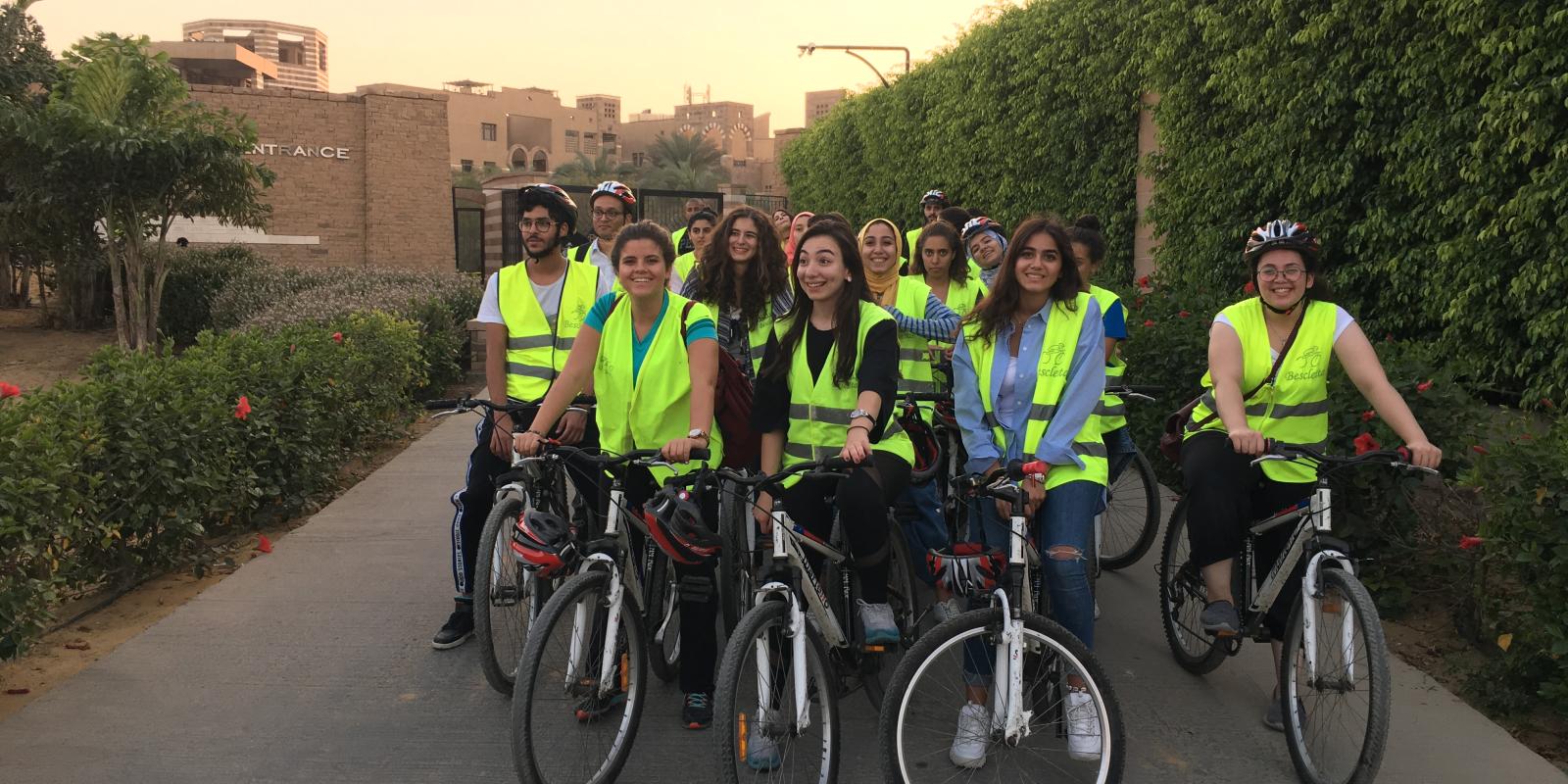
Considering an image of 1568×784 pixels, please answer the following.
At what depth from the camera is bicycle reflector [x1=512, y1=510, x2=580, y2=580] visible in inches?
158

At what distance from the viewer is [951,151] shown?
17438mm

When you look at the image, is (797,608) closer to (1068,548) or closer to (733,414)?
(1068,548)

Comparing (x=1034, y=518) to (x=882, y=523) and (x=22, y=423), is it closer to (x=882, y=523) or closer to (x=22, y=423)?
(x=882, y=523)

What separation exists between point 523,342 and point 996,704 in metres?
2.71

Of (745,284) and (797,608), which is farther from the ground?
(745,284)

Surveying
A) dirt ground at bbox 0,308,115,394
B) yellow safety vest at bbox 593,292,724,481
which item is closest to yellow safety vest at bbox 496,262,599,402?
yellow safety vest at bbox 593,292,724,481

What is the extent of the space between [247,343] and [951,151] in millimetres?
11636

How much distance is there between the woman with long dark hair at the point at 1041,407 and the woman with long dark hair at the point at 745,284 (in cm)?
84

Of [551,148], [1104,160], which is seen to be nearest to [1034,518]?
[1104,160]

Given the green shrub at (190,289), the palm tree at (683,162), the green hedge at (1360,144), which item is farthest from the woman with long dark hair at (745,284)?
the palm tree at (683,162)

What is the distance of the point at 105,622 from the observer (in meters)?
5.71

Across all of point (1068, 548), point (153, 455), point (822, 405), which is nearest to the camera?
point (1068, 548)

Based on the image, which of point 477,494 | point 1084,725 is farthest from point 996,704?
point 477,494

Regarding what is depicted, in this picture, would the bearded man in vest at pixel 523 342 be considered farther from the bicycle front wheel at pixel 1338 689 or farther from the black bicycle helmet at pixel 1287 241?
the bicycle front wheel at pixel 1338 689
